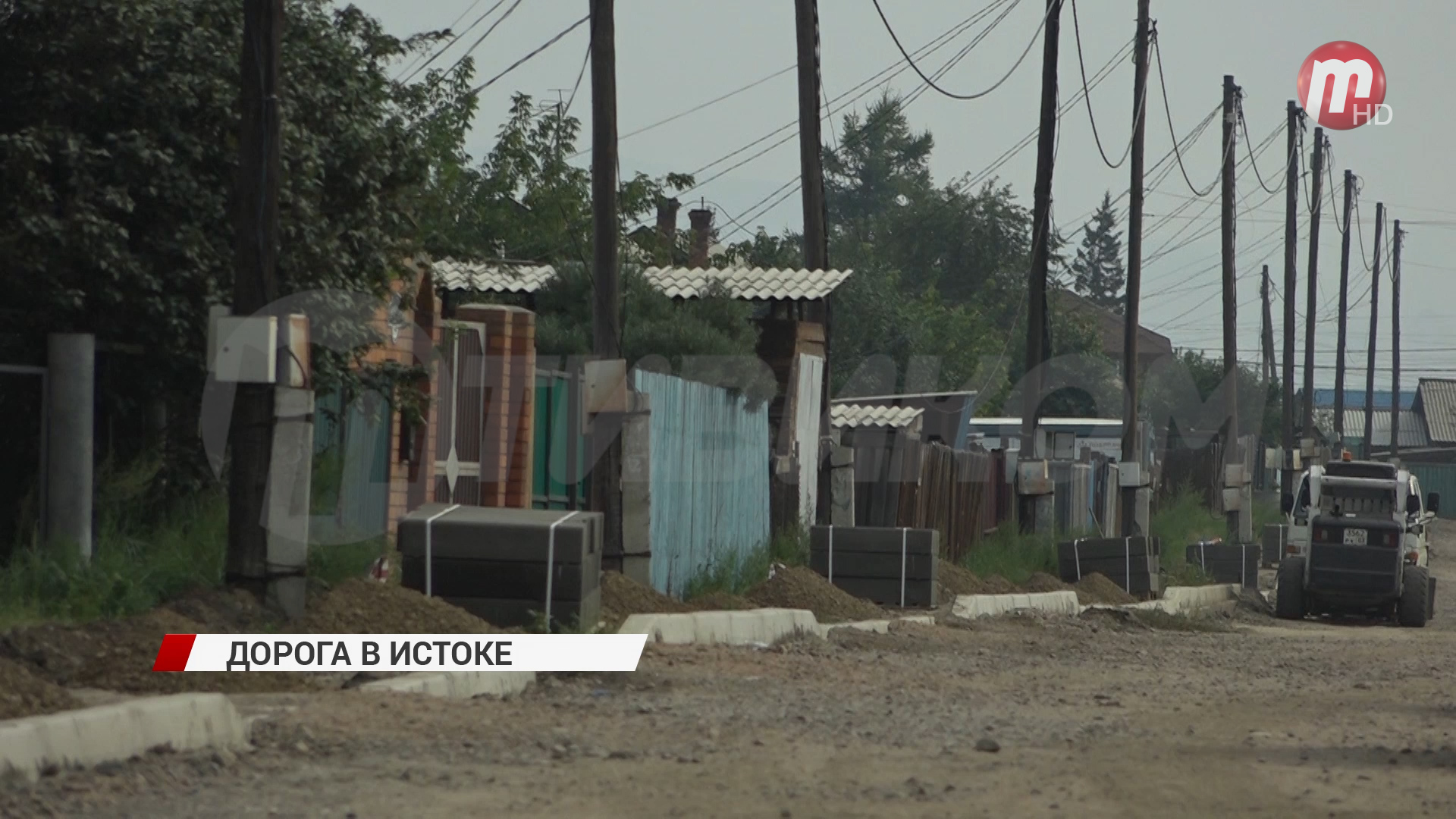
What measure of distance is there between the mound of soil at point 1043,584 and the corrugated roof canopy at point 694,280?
456cm

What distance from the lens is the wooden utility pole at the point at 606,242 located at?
14258 millimetres

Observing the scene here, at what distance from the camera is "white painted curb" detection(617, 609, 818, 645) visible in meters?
12.1

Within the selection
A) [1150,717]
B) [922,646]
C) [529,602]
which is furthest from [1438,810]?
[922,646]

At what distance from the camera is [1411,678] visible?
1405cm

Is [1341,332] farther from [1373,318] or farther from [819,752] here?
[819,752]

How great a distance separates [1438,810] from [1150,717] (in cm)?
317

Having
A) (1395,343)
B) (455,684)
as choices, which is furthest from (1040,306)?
Answer: (1395,343)

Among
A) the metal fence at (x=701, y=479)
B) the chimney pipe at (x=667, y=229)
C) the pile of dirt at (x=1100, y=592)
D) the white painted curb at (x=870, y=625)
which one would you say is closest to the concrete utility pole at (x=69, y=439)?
the metal fence at (x=701, y=479)

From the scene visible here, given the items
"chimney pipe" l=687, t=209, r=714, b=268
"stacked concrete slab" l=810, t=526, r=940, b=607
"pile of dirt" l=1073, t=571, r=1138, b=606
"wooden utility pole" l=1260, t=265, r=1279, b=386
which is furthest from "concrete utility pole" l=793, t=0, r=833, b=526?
"wooden utility pole" l=1260, t=265, r=1279, b=386

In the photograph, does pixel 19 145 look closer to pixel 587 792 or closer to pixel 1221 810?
pixel 587 792

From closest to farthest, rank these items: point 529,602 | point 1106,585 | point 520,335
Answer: point 529,602, point 520,335, point 1106,585

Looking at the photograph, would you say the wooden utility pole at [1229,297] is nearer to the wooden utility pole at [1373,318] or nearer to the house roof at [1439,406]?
the wooden utility pole at [1373,318]

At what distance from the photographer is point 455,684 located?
30.5 feet

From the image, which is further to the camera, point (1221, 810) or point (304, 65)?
point (304, 65)
